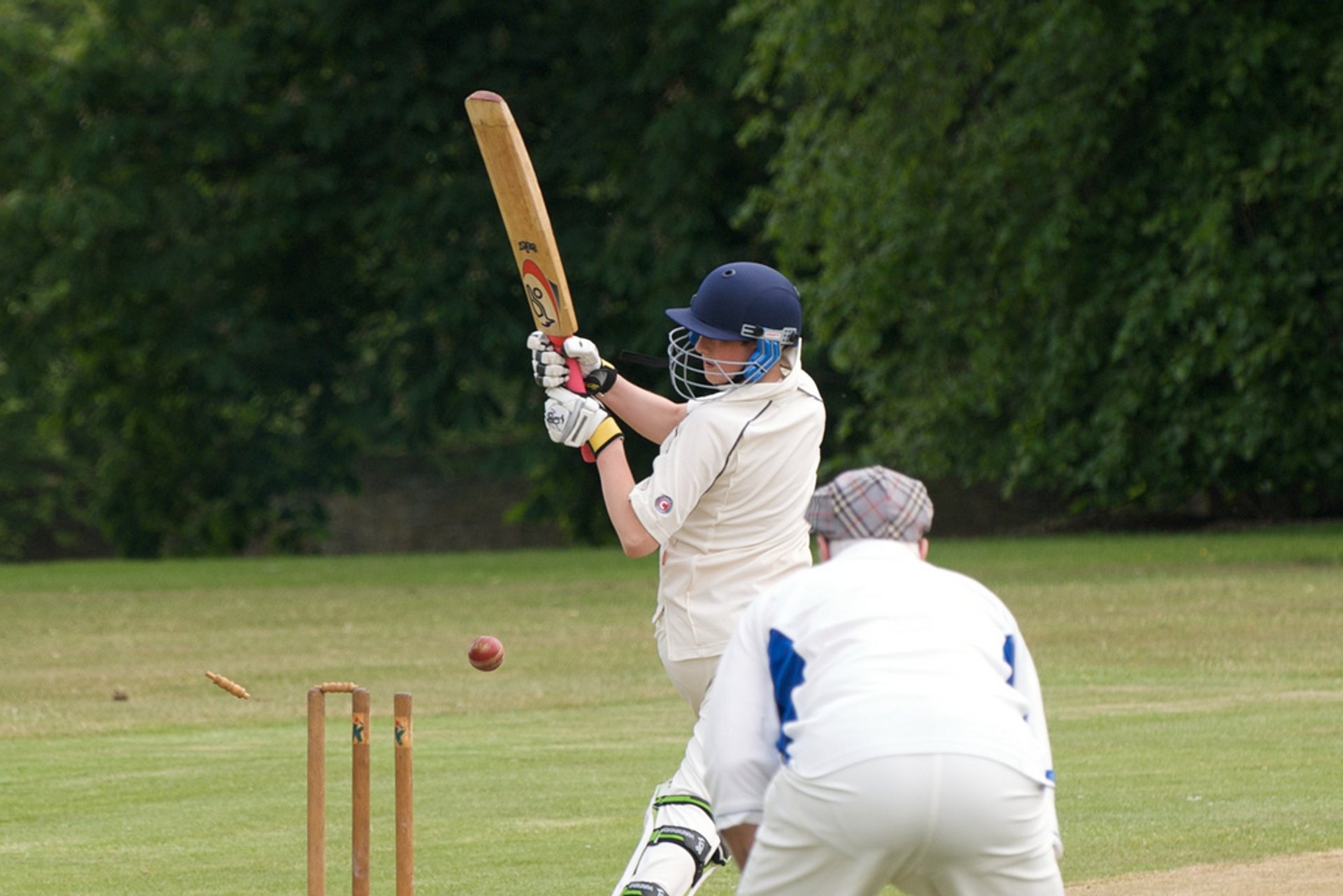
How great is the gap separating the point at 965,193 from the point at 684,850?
16185mm

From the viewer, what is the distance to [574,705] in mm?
10680

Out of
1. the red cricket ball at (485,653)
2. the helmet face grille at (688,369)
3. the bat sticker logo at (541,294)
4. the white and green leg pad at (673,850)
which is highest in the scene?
the bat sticker logo at (541,294)

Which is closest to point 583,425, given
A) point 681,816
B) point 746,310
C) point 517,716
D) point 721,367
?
point 721,367

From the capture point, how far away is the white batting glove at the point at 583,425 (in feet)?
15.5

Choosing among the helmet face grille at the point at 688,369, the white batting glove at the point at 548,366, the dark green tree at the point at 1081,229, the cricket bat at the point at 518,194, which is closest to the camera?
the helmet face grille at the point at 688,369

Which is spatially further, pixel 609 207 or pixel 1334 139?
pixel 609 207

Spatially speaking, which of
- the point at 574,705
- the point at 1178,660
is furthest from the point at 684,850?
the point at 1178,660

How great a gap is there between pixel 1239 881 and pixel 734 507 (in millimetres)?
1999

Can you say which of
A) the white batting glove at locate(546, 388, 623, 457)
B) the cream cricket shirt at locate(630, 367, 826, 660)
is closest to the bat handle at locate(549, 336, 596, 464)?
the white batting glove at locate(546, 388, 623, 457)

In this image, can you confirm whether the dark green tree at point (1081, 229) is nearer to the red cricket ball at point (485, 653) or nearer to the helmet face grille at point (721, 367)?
the helmet face grille at point (721, 367)

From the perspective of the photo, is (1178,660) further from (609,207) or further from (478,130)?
(609,207)

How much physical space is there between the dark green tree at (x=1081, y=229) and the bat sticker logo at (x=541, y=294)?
13.7m

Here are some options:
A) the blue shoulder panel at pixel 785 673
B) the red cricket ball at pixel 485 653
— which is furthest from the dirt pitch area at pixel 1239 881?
the blue shoulder panel at pixel 785 673

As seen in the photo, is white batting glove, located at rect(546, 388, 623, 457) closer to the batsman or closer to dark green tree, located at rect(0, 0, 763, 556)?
the batsman
